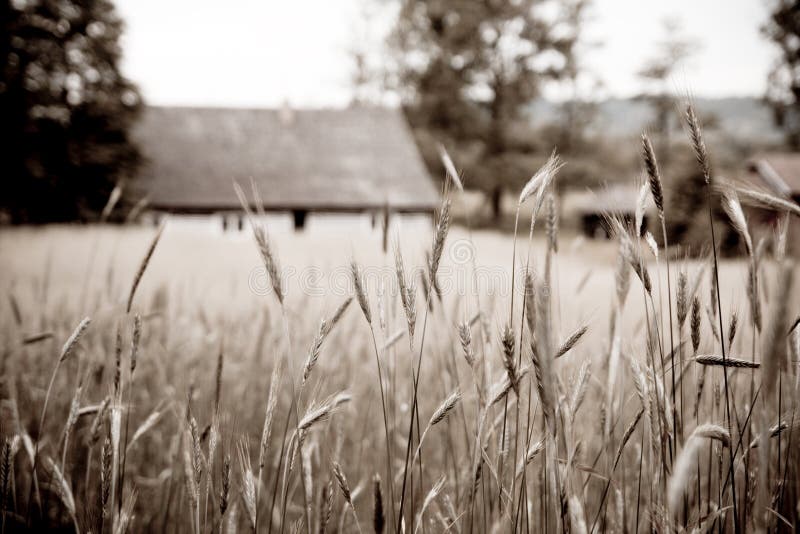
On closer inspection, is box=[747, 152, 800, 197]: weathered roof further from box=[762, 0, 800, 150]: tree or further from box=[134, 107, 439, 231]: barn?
box=[134, 107, 439, 231]: barn

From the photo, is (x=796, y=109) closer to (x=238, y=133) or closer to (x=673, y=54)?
(x=673, y=54)

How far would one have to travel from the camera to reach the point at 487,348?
4.17ft

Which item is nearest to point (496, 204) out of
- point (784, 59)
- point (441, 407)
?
point (784, 59)

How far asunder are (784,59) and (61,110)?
3588 centimetres

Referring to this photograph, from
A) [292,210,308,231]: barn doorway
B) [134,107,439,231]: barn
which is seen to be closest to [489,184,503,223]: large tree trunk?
[134,107,439,231]: barn

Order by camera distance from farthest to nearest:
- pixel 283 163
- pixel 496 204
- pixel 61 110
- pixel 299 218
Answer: pixel 496 204
pixel 283 163
pixel 299 218
pixel 61 110

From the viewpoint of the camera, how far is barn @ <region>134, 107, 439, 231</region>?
2014cm

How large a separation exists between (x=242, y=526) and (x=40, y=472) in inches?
34.6

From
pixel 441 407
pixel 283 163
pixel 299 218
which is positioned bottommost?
pixel 299 218

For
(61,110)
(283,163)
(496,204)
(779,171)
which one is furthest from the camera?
(496,204)

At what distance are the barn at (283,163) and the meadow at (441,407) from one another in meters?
16.9

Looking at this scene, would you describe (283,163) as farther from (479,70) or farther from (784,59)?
(784,59)

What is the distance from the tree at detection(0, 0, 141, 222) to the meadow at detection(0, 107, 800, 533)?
16530mm

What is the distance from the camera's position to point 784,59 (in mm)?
27406
